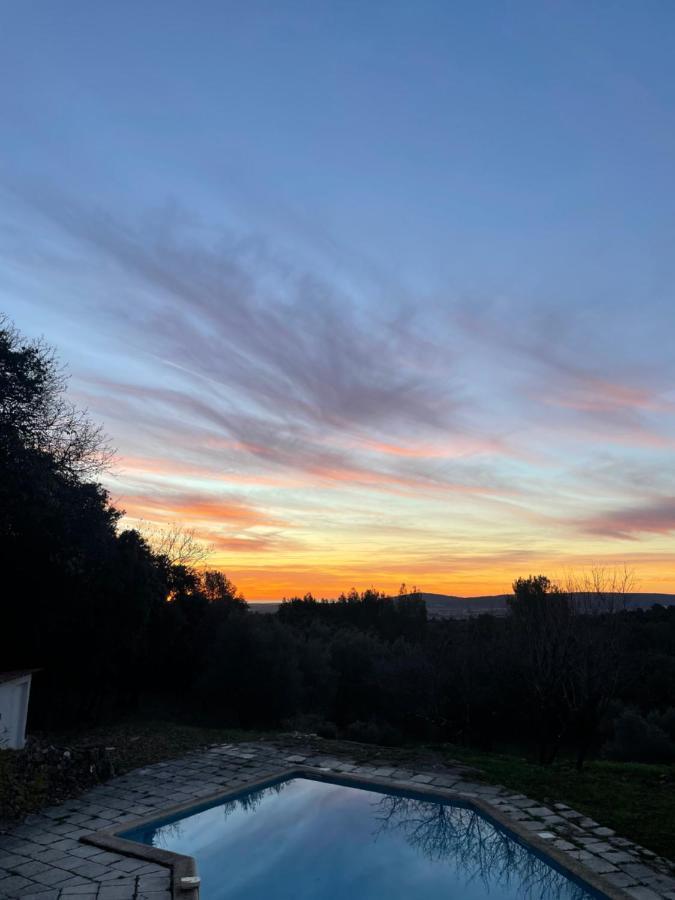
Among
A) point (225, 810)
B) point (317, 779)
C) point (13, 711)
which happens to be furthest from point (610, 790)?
point (13, 711)

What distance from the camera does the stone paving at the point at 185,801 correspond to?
5332 mm

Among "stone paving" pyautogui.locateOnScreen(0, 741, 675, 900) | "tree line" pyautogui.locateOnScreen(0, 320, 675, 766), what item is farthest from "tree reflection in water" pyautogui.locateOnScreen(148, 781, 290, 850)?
"tree line" pyautogui.locateOnScreen(0, 320, 675, 766)

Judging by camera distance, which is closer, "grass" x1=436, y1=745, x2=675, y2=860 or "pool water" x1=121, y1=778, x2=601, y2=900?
"pool water" x1=121, y1=778, x2=601, y2=900

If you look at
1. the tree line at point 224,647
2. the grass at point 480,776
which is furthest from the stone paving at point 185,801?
the tree line at point 224,647

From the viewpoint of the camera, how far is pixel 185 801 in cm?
776

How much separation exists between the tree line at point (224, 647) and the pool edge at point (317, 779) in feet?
13.1

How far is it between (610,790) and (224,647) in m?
12.9

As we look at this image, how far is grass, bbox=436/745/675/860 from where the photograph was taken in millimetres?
6785

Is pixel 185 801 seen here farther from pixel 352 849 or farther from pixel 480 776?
pixel 480 776

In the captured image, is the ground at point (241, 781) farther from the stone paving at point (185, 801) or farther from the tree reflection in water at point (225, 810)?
the tree reflection in water at point (225, 810)

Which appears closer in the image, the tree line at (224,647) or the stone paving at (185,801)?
the stone paving at (185,801)

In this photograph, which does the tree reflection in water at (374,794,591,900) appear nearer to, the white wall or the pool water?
the pool water

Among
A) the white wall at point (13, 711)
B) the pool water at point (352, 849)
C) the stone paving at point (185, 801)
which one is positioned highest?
the white wall at point (13, 711)

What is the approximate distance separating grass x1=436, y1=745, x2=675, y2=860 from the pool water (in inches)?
49.4
